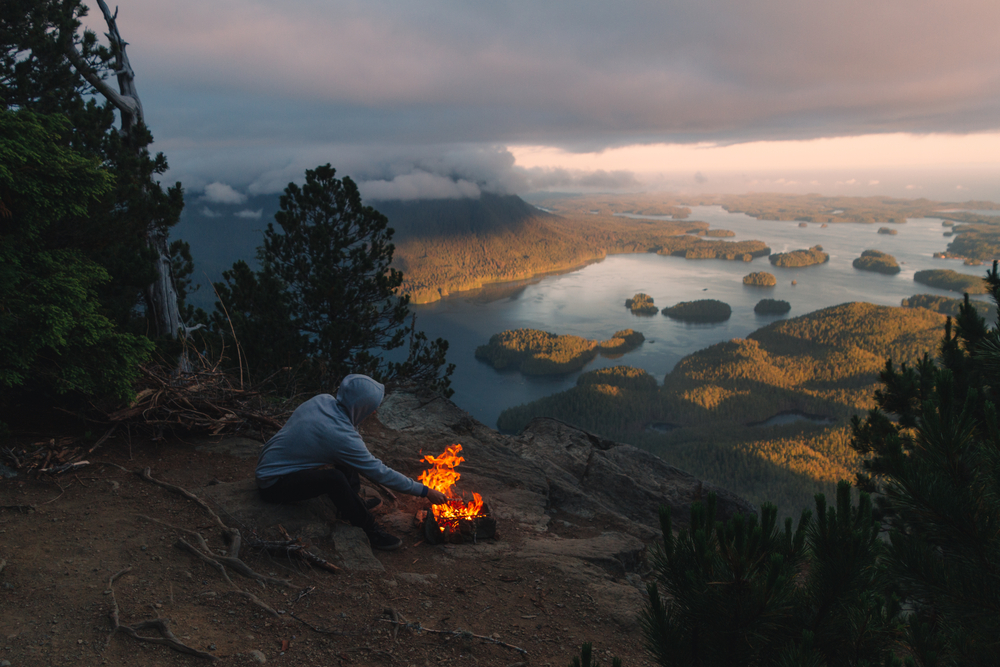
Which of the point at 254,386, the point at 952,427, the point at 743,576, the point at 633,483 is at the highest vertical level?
the point at 952,427

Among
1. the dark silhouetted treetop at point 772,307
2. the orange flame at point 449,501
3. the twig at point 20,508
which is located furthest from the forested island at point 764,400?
the twig at point 20,508

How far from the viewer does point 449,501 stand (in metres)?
6.24

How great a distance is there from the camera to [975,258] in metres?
191

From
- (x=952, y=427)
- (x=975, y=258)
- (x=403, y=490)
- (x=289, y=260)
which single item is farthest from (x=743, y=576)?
(x=975, y=258)

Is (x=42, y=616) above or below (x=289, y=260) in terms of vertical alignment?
below

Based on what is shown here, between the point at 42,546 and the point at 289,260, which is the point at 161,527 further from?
the point at 289,260

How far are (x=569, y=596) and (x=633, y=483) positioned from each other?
5777 millimetres

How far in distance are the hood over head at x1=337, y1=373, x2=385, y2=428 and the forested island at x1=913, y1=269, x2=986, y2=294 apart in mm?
202175

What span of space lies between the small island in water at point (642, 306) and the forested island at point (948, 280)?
3566 inches

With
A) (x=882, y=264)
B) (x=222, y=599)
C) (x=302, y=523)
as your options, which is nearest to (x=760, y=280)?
(x=882, y=264)

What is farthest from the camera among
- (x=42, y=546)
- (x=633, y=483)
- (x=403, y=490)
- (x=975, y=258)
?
(x=975, y=258)

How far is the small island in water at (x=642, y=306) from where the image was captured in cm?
15475

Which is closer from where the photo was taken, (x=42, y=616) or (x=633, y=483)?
(x=42, y=616)

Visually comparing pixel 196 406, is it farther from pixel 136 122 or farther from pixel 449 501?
pixel 136 122
